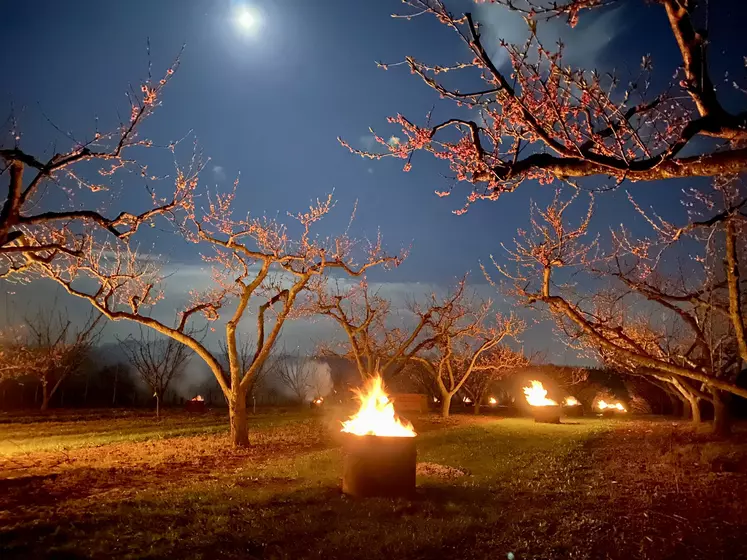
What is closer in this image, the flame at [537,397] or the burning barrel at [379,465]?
the burning barrel at [379,465]

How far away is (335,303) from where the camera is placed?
20.2m

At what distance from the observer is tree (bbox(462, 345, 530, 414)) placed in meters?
29.5

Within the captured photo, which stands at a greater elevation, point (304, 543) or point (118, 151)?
point (118, 151)

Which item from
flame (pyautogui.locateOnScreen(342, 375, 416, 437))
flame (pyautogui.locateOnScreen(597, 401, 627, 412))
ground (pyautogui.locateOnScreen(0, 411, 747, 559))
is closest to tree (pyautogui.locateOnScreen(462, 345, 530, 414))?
flame (pyautogui.locateOnScreen(597, 401, 627, 412))

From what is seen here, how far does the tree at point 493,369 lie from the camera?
29484 mm

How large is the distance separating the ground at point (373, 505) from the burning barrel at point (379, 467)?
27cm

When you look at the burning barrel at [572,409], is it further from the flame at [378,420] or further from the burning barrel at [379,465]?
the burning barrel at [379,465]

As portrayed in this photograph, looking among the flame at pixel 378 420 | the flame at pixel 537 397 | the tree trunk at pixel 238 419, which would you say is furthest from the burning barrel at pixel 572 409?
the flame at pixel 378 420

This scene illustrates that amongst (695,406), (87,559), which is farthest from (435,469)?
(695,406)

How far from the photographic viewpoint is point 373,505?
672 cm

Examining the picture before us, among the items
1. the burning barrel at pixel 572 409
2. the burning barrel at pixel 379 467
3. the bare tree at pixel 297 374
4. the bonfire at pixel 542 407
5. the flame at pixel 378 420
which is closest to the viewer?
the burning barrel at pixel 379 467

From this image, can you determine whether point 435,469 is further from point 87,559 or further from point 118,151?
point 118,151

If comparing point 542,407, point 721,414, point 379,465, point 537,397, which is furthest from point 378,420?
point 537,397

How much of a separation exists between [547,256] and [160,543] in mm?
9305
